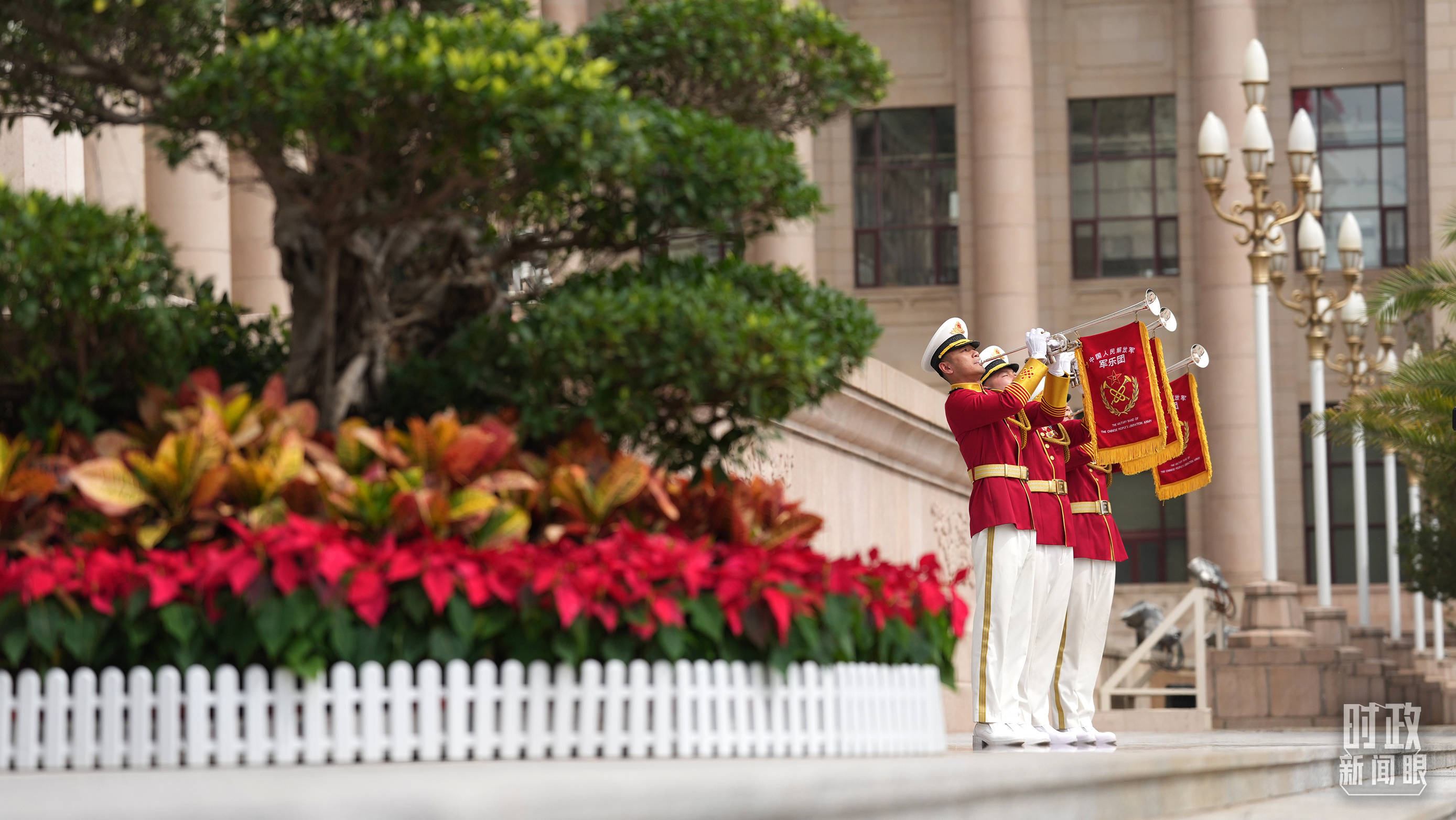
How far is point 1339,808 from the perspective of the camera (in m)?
8.56

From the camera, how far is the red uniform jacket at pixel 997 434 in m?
8.85

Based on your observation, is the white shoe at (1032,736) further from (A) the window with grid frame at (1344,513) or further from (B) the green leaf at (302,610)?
(A) the window with grid frame at (1344,513)

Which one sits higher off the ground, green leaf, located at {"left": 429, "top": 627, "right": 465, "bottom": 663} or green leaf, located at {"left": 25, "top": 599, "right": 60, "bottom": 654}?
green leaf, located at {"left": 25, "top": 599, "right": 60, "bottom": 654}

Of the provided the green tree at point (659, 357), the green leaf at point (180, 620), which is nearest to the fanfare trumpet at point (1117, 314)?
the green tree at point (659, 357)

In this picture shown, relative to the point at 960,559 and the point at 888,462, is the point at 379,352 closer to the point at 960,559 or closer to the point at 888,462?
the point at 888,462

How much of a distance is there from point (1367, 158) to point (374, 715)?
37250 millimetres

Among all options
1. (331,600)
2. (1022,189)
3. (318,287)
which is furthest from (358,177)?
(1022,189)

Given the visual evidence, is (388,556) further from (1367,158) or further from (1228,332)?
(1367,158)

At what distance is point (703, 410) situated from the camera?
390 inches

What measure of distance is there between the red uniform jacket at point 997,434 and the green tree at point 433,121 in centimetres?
152

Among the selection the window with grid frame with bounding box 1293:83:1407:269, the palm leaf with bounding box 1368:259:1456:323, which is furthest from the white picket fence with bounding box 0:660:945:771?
the window with grid frame with bounding box 1293:83:1407:269

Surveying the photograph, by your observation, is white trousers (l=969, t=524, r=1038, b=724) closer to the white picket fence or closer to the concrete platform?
the concrete platform

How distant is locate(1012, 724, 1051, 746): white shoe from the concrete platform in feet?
3.77

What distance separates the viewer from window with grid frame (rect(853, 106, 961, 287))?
40594 millimetres
